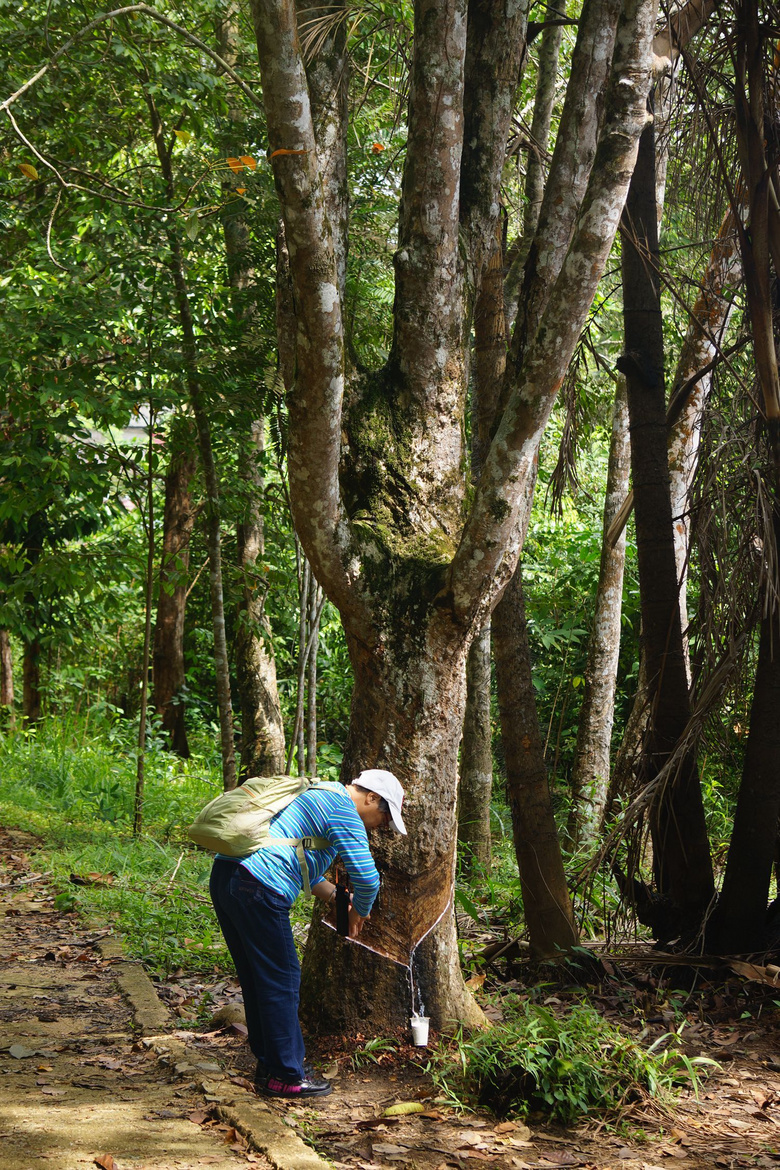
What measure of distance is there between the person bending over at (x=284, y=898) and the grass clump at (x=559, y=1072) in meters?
0.57

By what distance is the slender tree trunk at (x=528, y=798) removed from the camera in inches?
193

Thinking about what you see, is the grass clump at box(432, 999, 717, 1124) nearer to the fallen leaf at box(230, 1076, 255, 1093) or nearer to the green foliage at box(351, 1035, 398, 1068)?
the green foliage at box(351, 1035, 398, 1068)

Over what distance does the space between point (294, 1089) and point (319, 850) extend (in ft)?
2.84

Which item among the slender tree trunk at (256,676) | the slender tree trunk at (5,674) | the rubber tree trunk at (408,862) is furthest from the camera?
the slender tree trunk at (5,674)

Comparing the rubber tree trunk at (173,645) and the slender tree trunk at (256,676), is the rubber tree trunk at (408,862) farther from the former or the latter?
the rubber tree trunk at (173,645)

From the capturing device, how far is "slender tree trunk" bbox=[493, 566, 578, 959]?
193 inches

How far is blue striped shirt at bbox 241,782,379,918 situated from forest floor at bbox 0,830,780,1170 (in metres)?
0.73

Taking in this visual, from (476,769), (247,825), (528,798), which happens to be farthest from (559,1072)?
(476,769)

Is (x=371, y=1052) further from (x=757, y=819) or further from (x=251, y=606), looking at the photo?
(x=251, y=606)

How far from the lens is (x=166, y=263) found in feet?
24.3

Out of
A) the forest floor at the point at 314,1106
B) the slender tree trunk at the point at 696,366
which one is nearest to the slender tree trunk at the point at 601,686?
the slender tree trunk at the point at 696,366

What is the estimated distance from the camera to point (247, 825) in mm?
3689

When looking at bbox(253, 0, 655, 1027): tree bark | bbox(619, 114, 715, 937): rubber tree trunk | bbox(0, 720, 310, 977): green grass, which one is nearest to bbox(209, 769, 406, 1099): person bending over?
bbox(253, 0, 655, 1027): tree bark

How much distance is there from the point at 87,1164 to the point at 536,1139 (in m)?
1.53
